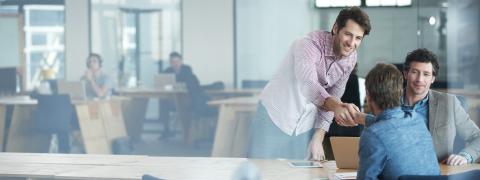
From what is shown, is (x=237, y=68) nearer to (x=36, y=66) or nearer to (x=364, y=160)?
(x=36, y=66)

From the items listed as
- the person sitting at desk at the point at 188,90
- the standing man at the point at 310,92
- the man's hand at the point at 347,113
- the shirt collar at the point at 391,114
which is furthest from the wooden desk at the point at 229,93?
the shirt collar at the point at 391,114

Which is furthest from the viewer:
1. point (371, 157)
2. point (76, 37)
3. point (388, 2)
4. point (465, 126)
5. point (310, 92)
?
point (388, 2)

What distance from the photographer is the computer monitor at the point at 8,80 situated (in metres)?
8.02

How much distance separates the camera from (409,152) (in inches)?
122

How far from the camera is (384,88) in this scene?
3.16 m

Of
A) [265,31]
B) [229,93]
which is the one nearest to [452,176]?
[229,93]

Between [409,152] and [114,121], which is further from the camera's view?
[114,121]

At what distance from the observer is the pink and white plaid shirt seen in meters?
4.04

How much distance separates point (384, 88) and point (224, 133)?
15.7 feet

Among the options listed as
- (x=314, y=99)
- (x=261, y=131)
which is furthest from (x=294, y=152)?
(x=314, y=99)

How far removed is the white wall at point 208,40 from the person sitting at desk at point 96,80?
0.76 meters

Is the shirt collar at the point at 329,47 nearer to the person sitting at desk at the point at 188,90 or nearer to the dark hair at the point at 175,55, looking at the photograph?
the person sitting at desk at the point at 188,90

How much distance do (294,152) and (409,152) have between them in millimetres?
1487

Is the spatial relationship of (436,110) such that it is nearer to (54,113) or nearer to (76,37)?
(54,113)
